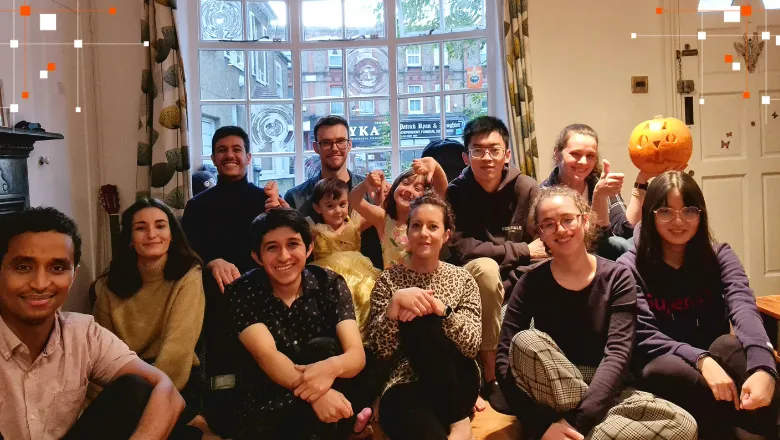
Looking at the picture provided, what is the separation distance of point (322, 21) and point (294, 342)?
9.90 feet

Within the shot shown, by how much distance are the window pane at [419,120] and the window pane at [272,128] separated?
31.8 inches

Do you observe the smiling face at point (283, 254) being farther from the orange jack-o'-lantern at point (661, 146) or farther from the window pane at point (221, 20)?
the window pane at point (221, 20)

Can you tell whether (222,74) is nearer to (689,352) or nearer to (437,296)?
(437,296)

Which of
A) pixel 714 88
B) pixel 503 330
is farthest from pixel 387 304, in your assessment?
pixel 714 88

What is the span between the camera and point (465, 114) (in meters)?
4.56

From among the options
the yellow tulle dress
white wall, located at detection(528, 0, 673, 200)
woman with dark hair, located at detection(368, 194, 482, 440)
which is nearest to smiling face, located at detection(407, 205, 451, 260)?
woman with dark hair, located at detection(368, 194, 482, 440)

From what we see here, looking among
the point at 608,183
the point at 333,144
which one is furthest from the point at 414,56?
the point at 608,183

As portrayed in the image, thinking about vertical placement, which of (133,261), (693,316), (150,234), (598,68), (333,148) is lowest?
(693,316)

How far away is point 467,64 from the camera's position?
4520mm

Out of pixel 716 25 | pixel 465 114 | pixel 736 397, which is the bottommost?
pixel 736 397

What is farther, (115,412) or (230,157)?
(230,157)

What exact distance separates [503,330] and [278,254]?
0.83 m

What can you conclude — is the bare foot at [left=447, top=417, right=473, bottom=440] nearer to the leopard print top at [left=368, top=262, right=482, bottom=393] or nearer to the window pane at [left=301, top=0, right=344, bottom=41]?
the leopard print top at [left=368, top=262, right=482, bottom=393]

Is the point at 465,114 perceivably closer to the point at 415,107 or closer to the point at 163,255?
the point at 415,107
